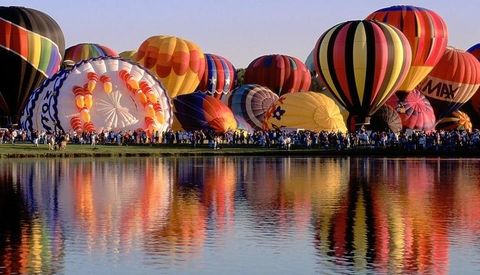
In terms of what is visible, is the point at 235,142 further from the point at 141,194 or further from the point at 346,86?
the point at 141,194

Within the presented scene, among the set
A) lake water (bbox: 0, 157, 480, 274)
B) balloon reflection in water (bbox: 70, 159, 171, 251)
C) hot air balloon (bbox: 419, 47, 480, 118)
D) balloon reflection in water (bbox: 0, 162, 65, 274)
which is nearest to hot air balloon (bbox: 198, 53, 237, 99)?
hot air balloon (bbox: 419, 47, 480, 118)

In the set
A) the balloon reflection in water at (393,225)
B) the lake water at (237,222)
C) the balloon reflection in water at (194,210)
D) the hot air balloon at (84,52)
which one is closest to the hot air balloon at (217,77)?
the hot air balloon at (84,52)

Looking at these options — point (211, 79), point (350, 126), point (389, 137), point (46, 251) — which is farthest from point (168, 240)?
point (211, 79)

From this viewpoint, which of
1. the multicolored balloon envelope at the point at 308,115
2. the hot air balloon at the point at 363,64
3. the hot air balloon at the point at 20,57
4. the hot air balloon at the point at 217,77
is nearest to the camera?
the hot air balloon at the point at 363,64

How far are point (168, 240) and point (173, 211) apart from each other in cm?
654

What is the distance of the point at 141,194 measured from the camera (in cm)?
3931

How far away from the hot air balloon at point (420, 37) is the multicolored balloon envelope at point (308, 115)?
720 centimetres

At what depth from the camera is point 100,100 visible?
78.8m

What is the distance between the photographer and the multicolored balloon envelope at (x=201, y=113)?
84.4 meters

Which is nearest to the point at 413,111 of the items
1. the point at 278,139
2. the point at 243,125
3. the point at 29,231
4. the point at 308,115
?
the point at 308,115

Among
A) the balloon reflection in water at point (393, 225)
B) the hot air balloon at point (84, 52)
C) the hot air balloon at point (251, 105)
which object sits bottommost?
the balloon reflection in water at point (393, 225)

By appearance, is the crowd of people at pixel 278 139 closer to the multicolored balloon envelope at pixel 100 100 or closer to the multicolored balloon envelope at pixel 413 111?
the multicolored balloon envelope at pixel 100 100

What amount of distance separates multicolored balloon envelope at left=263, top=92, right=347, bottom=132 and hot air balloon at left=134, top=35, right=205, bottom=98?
12.6 metres

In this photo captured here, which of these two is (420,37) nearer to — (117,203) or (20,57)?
(20,57)
